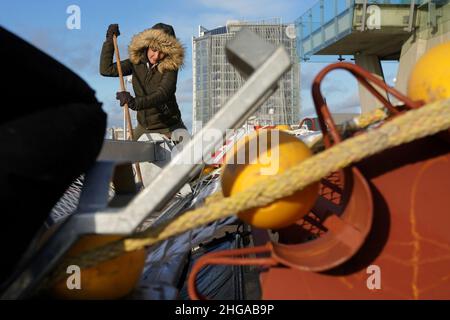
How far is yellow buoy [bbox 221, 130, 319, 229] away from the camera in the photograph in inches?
49.3

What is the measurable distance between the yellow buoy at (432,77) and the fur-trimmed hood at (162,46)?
2.99 meters

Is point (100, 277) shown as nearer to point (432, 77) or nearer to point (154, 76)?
point (432, 77)

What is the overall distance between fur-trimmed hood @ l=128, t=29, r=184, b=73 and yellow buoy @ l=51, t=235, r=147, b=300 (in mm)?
3031

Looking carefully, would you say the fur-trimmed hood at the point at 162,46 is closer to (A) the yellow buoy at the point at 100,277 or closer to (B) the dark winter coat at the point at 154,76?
(B) the dark winter coat at the point at 154,76

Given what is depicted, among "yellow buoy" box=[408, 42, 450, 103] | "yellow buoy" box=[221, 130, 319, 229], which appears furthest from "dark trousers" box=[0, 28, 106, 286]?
"yellow buoy" box=[408, 42, 450, 103]

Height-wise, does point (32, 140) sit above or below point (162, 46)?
below

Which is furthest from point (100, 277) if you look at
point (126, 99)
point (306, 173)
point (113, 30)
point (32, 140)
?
point (113, 30)

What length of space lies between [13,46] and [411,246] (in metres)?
1.17

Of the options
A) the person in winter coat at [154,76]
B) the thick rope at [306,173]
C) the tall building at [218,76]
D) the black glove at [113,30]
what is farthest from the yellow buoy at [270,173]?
the tall building at [218,76]

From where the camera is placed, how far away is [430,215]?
1.31m

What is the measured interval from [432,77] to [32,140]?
1.07 m

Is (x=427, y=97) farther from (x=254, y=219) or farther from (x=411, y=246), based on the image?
(x=254, y=219)

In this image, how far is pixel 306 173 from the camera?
117 centimetres

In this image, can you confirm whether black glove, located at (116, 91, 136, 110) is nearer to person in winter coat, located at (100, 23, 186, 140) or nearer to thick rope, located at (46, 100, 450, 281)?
person in winter coat, located at (100, 23, 186, 140)
